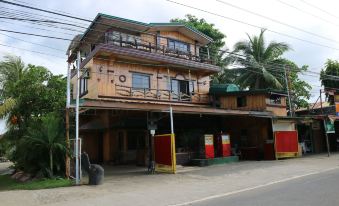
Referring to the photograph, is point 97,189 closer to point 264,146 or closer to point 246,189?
point 246,189

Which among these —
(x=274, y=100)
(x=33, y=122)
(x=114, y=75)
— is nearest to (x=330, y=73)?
(x=274, y=100)

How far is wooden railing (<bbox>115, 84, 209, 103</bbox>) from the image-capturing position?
76.1 ft

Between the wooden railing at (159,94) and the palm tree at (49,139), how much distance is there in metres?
6.78

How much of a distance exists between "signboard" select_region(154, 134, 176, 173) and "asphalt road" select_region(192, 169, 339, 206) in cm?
619

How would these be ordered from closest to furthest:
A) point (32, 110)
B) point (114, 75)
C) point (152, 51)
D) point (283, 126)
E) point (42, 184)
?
1. point (42, 184)
2. point (32, 110)
3. point (114, 75)
4. point (152, 51)
5. point (283, 126)

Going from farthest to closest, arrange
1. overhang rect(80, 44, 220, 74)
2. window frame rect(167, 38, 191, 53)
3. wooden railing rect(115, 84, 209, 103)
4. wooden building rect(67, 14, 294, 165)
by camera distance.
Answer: window frame rect(167, 38, 191, 53), wooden railing rect(115, 84, 209, 103), wooden building rect(67, 14, 294, 165), overhang rect(80, 44, 220, 74)

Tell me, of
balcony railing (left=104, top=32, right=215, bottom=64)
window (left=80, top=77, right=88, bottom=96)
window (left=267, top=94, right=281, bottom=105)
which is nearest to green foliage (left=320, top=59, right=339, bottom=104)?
window (left=267, top=94, right=281, bottom=105)

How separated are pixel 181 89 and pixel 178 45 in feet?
11.8

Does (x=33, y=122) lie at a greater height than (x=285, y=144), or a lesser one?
greater

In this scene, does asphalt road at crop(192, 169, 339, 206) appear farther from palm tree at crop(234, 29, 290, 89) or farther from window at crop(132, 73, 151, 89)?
palm tree at crop(234, 29, 290, 89)

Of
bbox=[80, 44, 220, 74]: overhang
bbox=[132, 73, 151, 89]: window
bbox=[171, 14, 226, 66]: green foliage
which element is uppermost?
bbox=[171, 14, 226, 66]: green foliage

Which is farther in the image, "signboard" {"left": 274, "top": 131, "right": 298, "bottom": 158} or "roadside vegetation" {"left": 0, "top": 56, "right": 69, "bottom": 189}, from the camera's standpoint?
"signboard" {"left": 274, "top": 131, "right": 298, "bottom": 158}

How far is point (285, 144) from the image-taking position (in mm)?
25125

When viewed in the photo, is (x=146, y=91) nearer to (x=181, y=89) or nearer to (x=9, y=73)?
(x=181, y=89)
